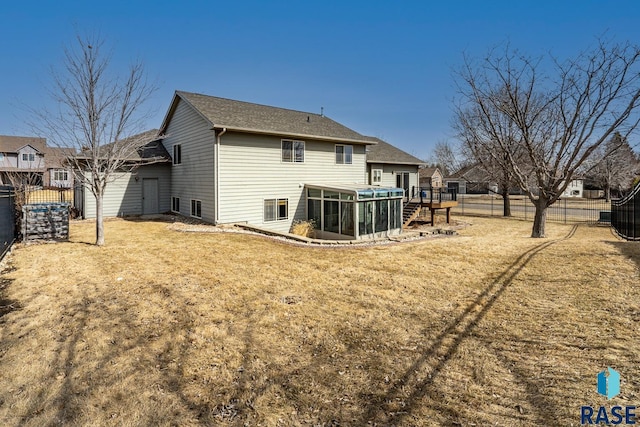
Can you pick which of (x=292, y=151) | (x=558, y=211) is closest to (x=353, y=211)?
(x=292, y=151)

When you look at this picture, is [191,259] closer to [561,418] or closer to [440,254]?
[440,254]

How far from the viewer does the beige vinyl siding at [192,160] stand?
48.5 feet

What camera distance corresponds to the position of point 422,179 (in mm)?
60531

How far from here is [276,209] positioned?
16.4 m

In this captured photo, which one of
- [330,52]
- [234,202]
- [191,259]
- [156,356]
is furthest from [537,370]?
[330,52]

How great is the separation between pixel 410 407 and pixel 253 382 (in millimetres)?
1703

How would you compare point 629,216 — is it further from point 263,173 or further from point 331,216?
point 263,173

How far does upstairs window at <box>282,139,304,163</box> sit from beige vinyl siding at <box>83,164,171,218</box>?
22.6 feet

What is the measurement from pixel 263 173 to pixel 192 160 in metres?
3.57

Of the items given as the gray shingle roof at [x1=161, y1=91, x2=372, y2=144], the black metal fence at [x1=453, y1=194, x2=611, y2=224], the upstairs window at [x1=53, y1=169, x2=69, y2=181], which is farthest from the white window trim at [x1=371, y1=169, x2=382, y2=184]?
the upstairs window at [x1=53, y1=169, x2=69, y2=181]

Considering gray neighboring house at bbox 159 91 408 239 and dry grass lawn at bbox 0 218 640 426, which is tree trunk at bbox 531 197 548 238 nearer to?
dry grass lawn at bbox 0 218 640 426

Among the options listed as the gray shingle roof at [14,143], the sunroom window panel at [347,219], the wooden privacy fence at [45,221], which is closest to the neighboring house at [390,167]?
the sunroom window panel at [347,219]

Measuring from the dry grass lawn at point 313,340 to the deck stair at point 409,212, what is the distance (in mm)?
10796

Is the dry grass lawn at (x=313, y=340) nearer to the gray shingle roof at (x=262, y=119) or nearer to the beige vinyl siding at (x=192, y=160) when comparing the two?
the beige vinyl siding at (x=192, y=160)
